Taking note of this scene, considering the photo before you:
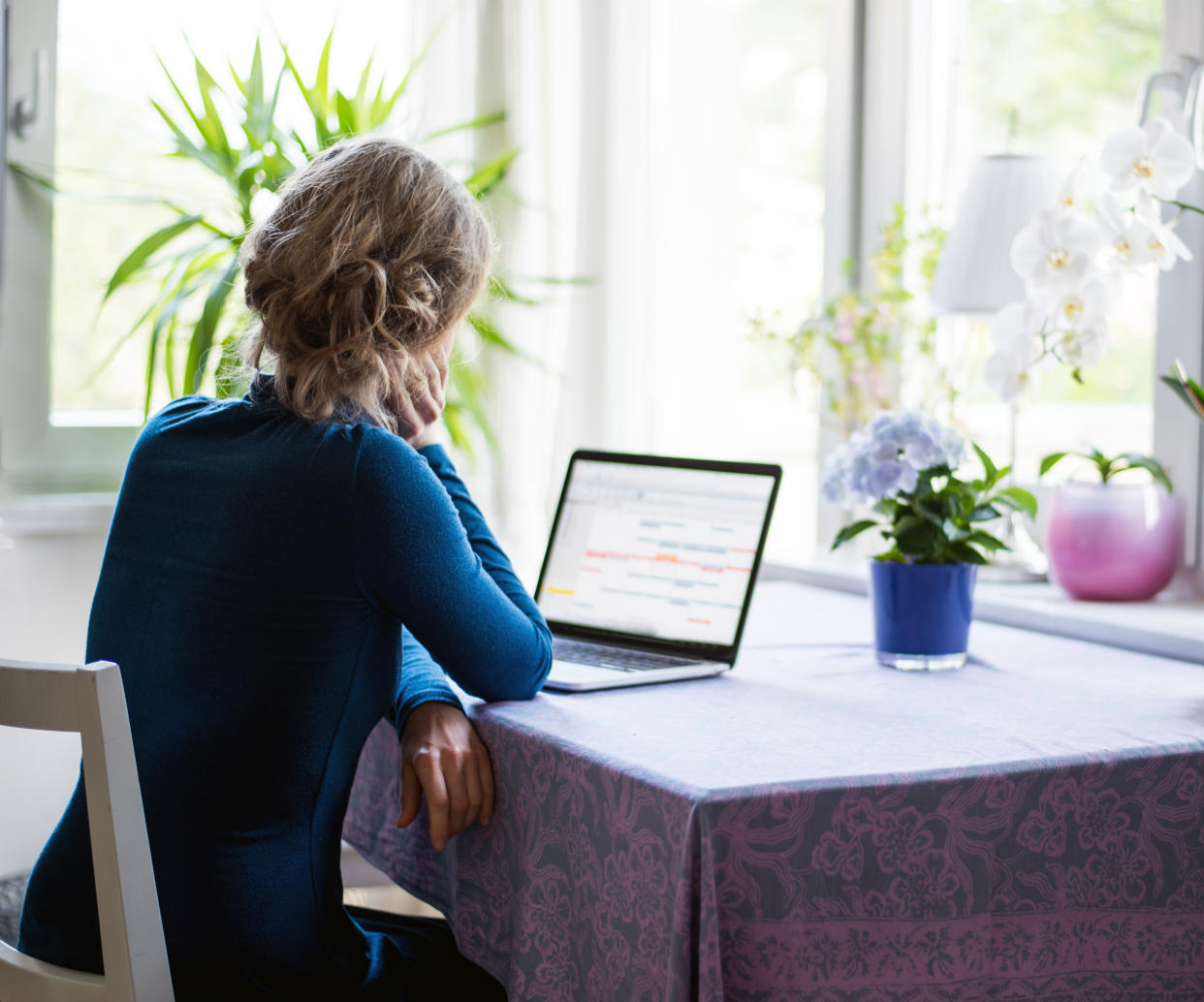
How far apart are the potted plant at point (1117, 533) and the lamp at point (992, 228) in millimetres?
108

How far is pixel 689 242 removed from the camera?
2715mm

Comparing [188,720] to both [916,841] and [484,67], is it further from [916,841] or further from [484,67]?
[484,67]

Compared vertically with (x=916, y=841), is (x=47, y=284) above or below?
above

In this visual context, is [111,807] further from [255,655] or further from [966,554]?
[966,554]

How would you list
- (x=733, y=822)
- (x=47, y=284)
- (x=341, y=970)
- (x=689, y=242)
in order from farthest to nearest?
(x=689, y=242) < (x=47, y=284) < (x=341, y=970) < (x=733, y=822)

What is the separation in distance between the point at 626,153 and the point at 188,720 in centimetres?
183

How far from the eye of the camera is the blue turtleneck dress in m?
1.11

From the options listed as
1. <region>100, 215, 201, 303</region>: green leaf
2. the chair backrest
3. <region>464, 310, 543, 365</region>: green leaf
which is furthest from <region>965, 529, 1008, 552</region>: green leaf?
<region>100, 215, 201, 303</region>: green leaf

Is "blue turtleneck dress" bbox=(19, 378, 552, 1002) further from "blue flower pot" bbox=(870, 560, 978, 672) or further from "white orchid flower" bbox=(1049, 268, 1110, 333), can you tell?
"white orchid flower" bbox=(1049, 268, 1110, 333)

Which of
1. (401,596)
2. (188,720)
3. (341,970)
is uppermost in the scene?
(401,596)

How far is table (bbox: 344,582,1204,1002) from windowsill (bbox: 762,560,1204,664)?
11.5 inches

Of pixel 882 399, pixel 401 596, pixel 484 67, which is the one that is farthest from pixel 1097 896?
pixel 484 67

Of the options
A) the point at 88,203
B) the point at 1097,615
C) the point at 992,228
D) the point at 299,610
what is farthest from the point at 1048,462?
the point at 88,203

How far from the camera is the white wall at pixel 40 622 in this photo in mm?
2354
